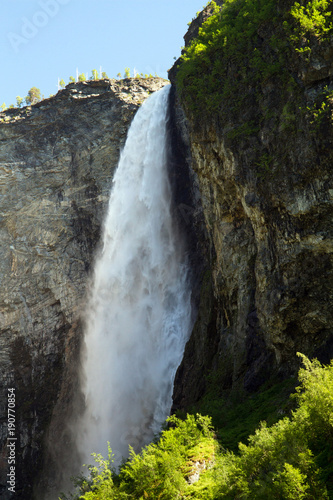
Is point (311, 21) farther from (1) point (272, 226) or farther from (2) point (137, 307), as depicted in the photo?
(2) point (137, 307)

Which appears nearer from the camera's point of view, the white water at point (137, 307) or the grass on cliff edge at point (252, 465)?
the grass on cliff edge at point (252, 465)

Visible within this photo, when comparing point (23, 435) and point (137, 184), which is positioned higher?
point (137, 184)

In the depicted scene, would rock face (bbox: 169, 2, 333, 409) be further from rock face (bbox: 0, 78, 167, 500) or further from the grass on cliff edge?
rock face (bbox: 0, 78, 167, 500)

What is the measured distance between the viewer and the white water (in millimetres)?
26062

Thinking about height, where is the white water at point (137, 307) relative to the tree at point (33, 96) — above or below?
below

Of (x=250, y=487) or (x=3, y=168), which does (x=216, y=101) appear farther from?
(x=3, y=168)

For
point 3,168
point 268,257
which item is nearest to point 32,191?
point 3,168

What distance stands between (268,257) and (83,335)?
62.2ft

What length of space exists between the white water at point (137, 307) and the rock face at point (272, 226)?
5.65 metres

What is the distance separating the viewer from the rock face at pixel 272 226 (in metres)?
14.7

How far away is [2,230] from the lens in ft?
115

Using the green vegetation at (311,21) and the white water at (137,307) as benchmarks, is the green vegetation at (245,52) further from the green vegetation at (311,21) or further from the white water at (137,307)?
the white water at (137,307)

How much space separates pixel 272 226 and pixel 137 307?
587 inches

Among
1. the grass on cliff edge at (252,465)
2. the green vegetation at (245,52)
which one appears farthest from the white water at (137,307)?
the grass on cliff edge at (252,465)
